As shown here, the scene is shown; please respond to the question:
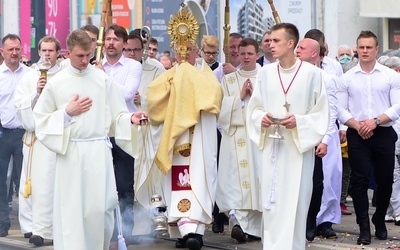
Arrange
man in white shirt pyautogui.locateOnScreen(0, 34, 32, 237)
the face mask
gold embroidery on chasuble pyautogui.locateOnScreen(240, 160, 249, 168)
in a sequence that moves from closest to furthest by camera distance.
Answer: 1. gold embroidery on chasuble pyautogui.locateOnScreen(240, 160, 249, 168)
2. man in white shirt pyautogui.locateOnScreen(0, 34, 32, 237)
3. the face mask

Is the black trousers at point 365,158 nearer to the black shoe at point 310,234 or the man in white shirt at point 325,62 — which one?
the black shoe at point 310,234

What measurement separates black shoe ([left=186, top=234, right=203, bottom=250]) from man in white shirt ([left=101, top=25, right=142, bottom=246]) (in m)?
0.84

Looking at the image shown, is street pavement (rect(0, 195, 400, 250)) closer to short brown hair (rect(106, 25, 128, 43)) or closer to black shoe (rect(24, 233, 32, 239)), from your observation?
black shoe (rect(24, 233, 32, 239))

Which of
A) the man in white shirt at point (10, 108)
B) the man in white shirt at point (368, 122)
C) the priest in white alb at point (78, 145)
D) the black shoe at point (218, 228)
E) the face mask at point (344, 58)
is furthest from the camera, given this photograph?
the face mask at point (344, 58)

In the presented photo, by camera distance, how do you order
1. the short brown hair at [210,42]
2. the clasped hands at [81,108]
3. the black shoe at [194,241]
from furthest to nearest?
the short brown hair at [210,42] < the black shoe at [194,241] < the clasped hands at [81,108]

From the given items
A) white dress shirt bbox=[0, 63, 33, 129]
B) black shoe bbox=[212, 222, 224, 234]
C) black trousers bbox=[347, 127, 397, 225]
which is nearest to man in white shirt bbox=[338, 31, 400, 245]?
black trousers bbox=[347, 127, 397, 225]

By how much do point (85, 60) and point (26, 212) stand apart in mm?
2828

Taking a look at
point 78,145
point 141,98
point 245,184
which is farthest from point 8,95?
point 78,145

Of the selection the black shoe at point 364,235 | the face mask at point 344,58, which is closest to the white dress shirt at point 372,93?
the black shoe at point 364,235

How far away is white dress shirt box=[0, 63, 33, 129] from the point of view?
1192cm

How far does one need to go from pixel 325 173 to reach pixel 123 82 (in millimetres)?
2202

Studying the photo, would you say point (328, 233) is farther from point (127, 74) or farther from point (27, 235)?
point (27, 235)

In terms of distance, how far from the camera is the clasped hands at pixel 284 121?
8.94 m

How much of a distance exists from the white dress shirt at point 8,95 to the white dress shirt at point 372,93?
3.51 meters
